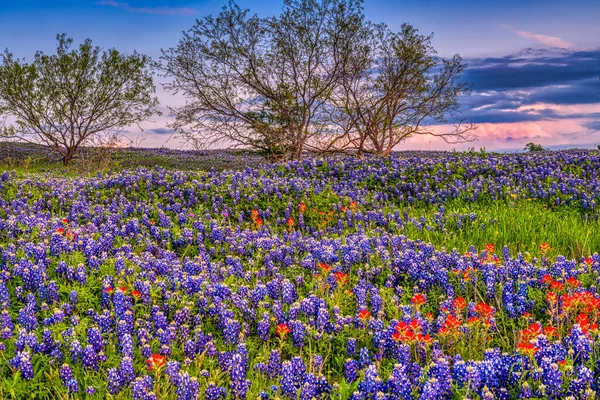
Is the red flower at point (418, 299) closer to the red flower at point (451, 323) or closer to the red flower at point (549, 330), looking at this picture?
the red flower at point (451, 323)

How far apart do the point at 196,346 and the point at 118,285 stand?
5.17 feet

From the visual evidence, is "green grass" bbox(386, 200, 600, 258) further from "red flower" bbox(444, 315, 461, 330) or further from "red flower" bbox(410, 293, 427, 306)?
"red flower" bbox(444, 315, 461, 330)

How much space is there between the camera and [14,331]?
212 inches

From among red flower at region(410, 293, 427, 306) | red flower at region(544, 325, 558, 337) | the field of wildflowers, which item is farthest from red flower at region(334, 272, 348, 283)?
red flower at region(544, 325, 558, 337)

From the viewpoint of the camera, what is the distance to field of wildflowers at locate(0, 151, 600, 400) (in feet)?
14.1

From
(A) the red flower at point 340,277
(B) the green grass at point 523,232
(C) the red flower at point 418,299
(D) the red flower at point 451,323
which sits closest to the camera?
(D) the red flower at point 451,323

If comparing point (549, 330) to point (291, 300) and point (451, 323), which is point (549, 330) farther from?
point (291, 300)

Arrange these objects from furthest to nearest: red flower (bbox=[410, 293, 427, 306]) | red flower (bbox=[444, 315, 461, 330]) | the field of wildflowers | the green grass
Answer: the green grass, red flower (bbox=[410, 293, 427, 306]), red flower (bbox=[444, 315, 461, 330]), the field of wildflowers

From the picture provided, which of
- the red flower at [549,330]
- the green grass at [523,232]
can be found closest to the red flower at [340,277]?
the red flower at [549,330]

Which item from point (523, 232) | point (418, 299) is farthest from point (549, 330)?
point (523, 232)

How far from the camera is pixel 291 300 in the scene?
20.6 ft

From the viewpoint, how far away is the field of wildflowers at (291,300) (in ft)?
14.1

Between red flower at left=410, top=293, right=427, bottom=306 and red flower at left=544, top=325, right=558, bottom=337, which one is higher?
red flower at left=410, top=293, right=427, bottom=306

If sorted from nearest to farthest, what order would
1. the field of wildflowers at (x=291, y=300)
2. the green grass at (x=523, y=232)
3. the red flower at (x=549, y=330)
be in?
the field of wildflowers at (x=291, y=300), the red flower at (x=549, y=330), the green grass at (x=523, y=232)
